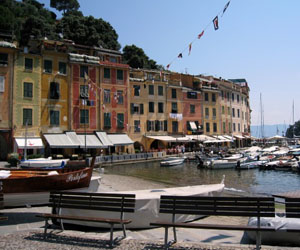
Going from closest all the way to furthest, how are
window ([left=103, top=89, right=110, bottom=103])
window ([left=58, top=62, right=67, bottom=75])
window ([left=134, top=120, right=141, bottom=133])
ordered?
window ([left=58, top=62, right=67, bottom=75]) → window ([left=103, top=89, right=110, bottom=103]) → window ([left=134, top=120, right=141, bottom=133])

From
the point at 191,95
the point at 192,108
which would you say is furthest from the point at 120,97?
the point at 192,108

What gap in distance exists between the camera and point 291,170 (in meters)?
33.5

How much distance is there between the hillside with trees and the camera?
56.0 meters

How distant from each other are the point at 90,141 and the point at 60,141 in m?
3.99

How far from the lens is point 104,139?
136ft

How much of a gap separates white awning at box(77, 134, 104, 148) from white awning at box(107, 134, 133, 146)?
2283 mm

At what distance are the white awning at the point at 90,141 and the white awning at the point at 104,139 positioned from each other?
0.50m

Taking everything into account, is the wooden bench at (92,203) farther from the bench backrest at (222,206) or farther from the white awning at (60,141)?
the white awning at (60,141)

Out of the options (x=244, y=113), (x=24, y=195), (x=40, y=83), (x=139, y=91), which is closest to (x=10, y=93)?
(x=40, y=83)

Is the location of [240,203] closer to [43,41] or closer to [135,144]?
[43,41]

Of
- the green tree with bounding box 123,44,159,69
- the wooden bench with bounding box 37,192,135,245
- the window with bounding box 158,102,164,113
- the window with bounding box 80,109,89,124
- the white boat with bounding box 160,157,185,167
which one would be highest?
the green tree with bounding box 123,44,159,69

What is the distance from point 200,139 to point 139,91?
1363cm

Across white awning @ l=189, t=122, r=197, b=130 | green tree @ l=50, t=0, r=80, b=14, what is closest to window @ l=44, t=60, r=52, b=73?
white awning @ l=189, t=122, r=197, b=130

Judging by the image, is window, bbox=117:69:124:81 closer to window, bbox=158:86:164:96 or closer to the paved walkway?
window, bbox=158:86:164:96
